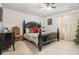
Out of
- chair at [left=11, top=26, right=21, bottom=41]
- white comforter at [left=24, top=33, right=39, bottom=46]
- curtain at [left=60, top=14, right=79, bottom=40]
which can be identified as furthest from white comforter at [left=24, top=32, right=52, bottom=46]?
curtain at [left=60, top=14, right=79, bottom=40]

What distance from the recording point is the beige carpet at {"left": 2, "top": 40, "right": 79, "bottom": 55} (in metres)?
1.79

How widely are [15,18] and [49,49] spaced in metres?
0.77

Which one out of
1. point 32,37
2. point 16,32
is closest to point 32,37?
point 32,37

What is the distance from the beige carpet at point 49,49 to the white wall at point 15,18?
0.33 m

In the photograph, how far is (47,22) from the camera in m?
1.84

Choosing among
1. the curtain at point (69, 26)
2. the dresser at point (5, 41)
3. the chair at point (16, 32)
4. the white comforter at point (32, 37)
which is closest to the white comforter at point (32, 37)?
the white comforter at point (32, 37)

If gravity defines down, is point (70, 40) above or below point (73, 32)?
below

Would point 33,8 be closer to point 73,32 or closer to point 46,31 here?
point 46,31

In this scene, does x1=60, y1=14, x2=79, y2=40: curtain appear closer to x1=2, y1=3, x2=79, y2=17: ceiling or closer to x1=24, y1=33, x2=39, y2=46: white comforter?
x1=2, y1=3, x2=79, y2=17: ceiling

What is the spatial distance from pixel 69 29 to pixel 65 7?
0.37 meters

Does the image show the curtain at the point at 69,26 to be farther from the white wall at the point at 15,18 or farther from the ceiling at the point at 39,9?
the white wall at the point at 15,18

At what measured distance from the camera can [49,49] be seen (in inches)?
72.6

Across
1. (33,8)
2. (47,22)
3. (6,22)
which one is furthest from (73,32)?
(6,22)
